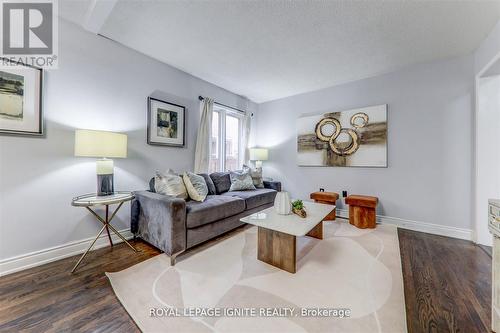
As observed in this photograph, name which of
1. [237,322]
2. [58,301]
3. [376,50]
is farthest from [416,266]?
[58,301]

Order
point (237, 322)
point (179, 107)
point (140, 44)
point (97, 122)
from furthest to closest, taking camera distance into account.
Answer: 1. point (179, 107)
2. point (140, 44)
3. point (97, 122)
4. point (237, 322)

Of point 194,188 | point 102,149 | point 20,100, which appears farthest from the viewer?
point 194,188

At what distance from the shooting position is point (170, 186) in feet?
7.73

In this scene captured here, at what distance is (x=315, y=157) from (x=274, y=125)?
1.28 metres

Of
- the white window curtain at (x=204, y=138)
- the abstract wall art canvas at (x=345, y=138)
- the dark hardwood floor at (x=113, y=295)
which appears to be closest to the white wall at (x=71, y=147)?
the dark hardwood floor at (x=113, y=295)

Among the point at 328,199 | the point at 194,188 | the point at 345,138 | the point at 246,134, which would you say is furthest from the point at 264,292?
the point at 246,134

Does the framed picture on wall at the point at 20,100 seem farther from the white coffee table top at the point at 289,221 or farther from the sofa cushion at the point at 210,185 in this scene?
the white coffee table top at the point at 289,221

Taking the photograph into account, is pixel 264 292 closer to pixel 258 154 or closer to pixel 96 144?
pixel 96 144

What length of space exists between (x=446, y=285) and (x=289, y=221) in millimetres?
1359

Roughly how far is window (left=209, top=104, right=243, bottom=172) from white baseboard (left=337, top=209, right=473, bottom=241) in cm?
297

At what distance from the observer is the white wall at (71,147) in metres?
1.82

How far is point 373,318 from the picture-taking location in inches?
50.3

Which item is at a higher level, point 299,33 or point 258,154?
point 299,33

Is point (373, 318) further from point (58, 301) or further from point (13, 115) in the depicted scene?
point (13, 115)
